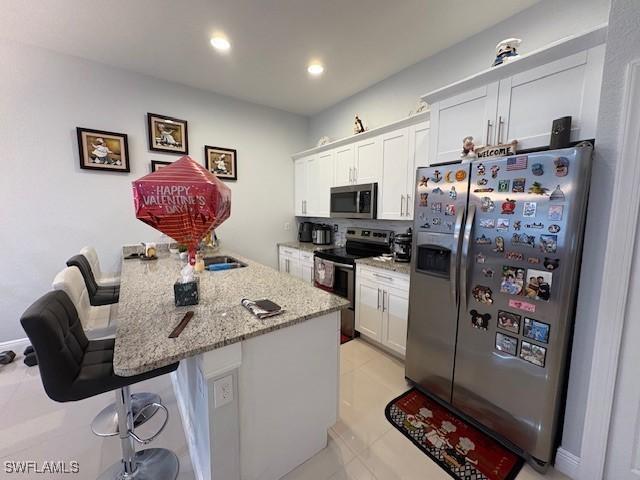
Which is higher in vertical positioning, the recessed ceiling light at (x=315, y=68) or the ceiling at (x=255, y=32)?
the recessed ceiling light at (x=315, y=68)

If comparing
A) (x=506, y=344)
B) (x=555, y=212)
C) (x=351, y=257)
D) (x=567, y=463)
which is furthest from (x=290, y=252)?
(x=567, y=463)

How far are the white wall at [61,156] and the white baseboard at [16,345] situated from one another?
0.06 meters

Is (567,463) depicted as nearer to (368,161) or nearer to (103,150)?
(368,161)

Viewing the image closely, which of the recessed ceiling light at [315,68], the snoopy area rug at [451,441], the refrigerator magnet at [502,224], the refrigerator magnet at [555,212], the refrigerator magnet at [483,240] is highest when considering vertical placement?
the recessed ceiling light at [315,68]

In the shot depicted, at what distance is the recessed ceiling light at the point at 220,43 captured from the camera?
225cm

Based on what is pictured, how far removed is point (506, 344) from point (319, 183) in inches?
111

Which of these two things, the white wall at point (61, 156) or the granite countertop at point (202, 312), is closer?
the granite countertop at point (202, 312)

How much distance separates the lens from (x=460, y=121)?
1.86 meters

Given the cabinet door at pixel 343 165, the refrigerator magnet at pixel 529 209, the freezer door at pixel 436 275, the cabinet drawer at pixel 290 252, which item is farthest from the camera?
the cabinet drawer at pixel 290 252

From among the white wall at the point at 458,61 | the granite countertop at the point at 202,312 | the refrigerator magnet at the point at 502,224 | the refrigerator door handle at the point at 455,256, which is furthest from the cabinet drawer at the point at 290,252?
the refrigerator magnet at the point at 502,224

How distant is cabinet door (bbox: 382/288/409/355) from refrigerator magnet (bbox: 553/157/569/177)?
1.31 meters

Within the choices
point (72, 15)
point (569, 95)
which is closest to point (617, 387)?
point (569, 95)

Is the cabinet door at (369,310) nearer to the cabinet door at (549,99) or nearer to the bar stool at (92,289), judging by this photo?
the cabinet door at (549,99)

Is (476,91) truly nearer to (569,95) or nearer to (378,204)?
(569,95)
